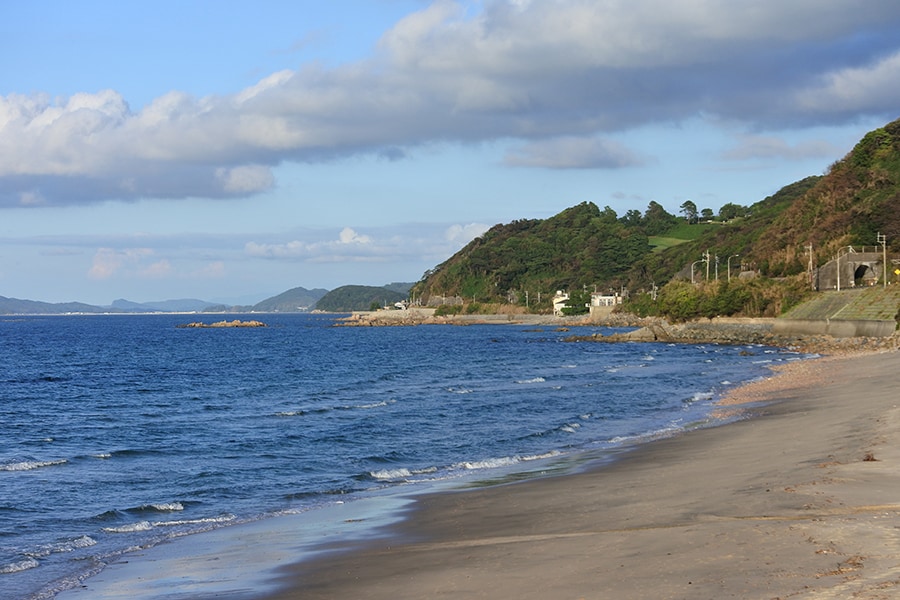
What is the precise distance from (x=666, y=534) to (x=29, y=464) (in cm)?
2026

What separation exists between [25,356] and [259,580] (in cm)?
9479

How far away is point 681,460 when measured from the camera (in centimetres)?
2242

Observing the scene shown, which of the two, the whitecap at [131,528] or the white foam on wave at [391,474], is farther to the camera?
the white foam on wave at [391,474]

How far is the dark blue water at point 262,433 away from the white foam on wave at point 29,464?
80 millimetres

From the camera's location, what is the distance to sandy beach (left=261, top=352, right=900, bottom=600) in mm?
9812

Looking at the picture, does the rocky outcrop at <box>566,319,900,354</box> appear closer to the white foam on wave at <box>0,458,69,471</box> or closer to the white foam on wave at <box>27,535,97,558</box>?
the white foam on wave at <box>0,458,69,471</box>

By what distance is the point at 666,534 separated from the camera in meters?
12.6

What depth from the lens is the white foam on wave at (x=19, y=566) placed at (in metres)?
14.5

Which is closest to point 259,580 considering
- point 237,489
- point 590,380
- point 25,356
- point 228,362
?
point 237,489

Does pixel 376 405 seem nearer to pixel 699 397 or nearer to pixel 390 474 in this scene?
pixel 699 397

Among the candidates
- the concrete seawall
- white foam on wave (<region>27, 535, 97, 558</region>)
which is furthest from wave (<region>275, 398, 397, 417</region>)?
the concrete seawall

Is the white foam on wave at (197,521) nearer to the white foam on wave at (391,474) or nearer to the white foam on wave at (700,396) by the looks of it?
the white foam on wave at (391,474)

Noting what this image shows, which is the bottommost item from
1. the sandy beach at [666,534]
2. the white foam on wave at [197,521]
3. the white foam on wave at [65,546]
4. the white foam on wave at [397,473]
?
the white foam on wave at [397,473]

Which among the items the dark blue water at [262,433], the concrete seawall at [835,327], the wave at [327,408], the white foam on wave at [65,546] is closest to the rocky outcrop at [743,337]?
the concrete seawall at [835,327]
